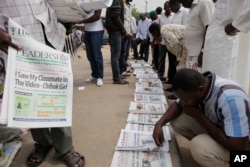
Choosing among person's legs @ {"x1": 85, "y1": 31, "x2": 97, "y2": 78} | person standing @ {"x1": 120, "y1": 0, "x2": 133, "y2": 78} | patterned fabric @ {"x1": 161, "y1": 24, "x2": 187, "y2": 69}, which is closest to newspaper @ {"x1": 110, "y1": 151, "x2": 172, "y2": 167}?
patterned fabric @ {"x1": 161, "y1": 24, "x2": 187, "y2": 69}

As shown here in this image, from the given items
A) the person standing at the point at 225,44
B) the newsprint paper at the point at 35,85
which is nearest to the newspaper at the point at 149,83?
the person standing at the point at 225,44

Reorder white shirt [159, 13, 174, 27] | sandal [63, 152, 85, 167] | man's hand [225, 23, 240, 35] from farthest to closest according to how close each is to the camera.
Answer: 1. white shirt [159, 13, 174, 27]
2. man's hand [225, 23, 240, 35]
3. sandal [63, 152, 85, 167]

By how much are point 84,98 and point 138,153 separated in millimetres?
1819

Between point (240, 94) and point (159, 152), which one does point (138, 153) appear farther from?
point (240, 94)

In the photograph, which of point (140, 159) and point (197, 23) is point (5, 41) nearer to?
point (140, 159)

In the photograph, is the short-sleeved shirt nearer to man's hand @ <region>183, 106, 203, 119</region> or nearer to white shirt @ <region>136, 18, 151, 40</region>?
man's hand @ <region>183, 106, 203, 119</region>

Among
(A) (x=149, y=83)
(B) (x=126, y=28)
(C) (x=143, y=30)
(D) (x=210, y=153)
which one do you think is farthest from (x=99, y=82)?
(C) (x=143, y=30)

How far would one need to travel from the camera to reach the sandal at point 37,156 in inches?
75.6

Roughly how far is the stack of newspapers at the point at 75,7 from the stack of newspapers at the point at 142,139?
1.04 metres

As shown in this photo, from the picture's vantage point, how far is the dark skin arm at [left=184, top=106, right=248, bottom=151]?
1620 millimetres

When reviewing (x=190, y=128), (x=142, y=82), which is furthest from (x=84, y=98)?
(x=190, y=128)

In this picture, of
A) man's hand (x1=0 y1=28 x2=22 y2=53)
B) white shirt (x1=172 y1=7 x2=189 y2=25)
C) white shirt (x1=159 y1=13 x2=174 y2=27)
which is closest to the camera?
man's hand (x1=0 y1=28 x2=22 y2=53)

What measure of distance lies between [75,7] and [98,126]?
1386mm

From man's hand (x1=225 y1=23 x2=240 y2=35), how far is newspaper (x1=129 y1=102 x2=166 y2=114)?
3.69ft
